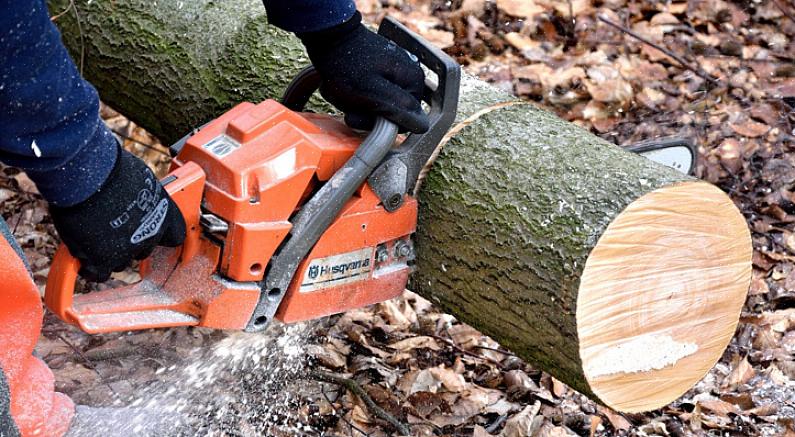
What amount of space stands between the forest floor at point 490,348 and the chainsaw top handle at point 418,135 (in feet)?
2.94

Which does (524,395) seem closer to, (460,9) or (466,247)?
(466,247)

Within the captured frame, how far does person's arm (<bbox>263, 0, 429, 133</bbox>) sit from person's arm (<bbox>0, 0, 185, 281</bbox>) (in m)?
0.62

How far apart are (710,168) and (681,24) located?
1.40m

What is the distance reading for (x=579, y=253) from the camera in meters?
2.39

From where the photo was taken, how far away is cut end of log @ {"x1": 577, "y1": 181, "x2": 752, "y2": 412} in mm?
2432

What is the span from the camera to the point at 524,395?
10.3 feet

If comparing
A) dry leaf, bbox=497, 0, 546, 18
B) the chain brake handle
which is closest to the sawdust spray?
the chain brake handle

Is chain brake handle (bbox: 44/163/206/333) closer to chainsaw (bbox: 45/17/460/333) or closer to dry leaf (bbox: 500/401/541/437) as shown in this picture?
chainsaw (bbox: 45/17/460/333)

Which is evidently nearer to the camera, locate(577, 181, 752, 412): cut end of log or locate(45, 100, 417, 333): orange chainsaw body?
locate(45, 100, 417, 333): orange chainsaw body

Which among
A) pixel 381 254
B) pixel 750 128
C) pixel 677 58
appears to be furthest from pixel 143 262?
pixel 677 58

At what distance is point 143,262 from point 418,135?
2.96 ft

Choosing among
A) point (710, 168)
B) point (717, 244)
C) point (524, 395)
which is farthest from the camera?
point (710, 168)

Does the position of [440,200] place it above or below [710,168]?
above

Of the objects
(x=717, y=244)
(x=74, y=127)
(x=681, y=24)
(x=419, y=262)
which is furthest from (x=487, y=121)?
(x=681, y=24)
